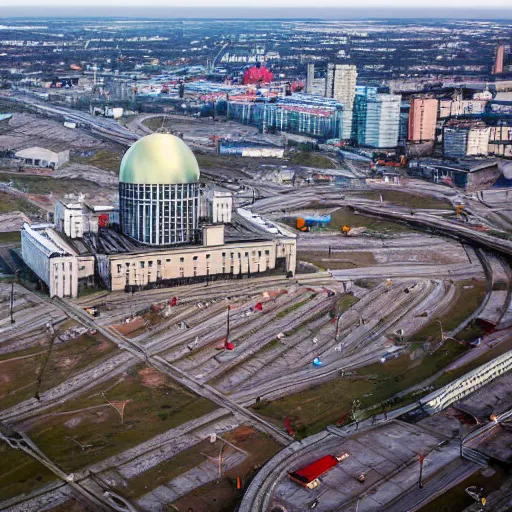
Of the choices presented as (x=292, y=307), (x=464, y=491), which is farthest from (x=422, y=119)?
(x=464, y=491)

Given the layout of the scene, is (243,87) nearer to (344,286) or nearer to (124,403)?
(344,286)

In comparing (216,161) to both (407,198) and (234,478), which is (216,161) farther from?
(234,478)

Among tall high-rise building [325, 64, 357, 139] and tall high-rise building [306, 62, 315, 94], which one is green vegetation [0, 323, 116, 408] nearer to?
tall high-rise building [325, 64, 357, 139]

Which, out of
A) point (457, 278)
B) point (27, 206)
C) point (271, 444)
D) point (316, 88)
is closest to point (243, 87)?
point (316, 88)

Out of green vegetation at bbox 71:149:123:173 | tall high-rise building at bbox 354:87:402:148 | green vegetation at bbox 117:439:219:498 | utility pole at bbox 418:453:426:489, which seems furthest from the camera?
tall high-rise building at bbox 354:87:402:148

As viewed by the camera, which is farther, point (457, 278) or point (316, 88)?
point (316, 88)

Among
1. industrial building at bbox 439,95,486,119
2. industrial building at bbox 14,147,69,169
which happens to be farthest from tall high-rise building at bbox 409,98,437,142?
industrial building at bbox 14,147,69,169
